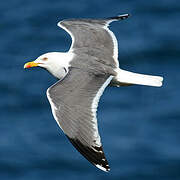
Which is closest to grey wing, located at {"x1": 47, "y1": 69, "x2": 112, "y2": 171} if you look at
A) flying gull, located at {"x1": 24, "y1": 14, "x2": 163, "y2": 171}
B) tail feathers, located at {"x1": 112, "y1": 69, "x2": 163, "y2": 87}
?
flying gull, located at {"x1": 24, "y1": 14, "x2": 163, "y2": 171}

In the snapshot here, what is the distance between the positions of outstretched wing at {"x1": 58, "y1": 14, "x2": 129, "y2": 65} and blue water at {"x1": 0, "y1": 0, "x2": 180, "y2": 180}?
8.85 feet

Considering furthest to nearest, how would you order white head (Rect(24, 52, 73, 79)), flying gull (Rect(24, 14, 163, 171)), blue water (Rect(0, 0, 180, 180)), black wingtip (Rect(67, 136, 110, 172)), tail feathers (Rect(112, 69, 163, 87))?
blue water (Rect(0, 0, 180, 180)) → white head (Rect(24, 52, 73, 79)) → tail feathers (Rect(112, 69, 163, 87)) → flying gull (Rect(24, 14, 163, 171)) → black wingtip (Rect(67, 136, 110, 172))

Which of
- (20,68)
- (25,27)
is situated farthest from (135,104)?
(25,27)

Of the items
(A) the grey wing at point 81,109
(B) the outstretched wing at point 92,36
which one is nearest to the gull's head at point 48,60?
(B) the outstretched wing at point 92,36

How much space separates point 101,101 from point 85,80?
14.2 ft

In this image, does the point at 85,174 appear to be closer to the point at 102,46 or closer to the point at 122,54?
the point at 122,54

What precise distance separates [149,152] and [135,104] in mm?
1161

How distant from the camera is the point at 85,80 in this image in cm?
894

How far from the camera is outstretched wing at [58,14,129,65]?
9.88m

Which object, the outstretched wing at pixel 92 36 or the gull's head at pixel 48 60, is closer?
the gull's head at pixel 48 60

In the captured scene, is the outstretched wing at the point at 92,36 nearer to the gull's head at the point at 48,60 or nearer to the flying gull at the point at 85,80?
the flying gull at the point at 85,80

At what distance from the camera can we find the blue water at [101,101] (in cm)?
1264

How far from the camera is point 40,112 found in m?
13.6

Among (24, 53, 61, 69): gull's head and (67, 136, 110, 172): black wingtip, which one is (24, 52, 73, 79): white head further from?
(67, 136, 110, 172): black wingtip
